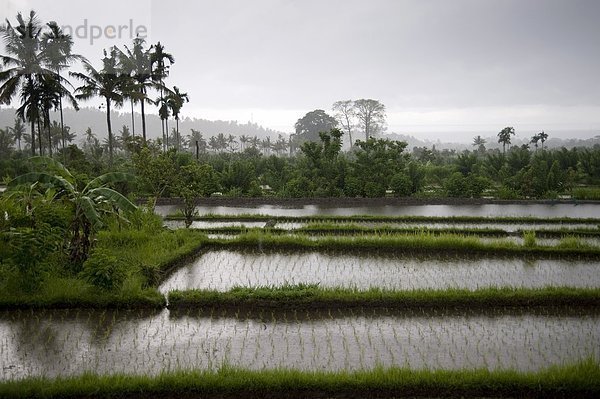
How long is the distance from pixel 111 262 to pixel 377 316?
4474 mm

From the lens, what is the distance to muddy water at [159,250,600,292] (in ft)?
29.0

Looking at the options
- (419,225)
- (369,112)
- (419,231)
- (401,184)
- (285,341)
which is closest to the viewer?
(285,341)

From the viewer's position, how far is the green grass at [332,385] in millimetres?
5020

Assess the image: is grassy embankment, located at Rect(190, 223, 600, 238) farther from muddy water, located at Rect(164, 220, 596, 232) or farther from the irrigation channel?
the irrigation channel

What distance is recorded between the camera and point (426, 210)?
1872 centimetres

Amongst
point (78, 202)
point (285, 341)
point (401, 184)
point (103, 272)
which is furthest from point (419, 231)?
point (401, 184)

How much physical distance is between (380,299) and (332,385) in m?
2.83

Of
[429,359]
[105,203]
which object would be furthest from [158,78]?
[429,359]

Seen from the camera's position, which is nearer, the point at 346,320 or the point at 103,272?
the point at 346,320

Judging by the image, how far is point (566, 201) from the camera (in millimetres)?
20859

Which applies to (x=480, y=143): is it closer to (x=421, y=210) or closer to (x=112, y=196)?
(x=421, y=210)

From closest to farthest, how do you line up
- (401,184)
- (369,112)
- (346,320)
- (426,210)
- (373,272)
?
(346,320) < (373,272) < (426,210) < (401,184) < (369,112)

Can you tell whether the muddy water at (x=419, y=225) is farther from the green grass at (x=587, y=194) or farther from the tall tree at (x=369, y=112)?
the tall tree at (x=369, y=112)

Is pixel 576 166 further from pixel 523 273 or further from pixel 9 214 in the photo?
pixel 9 214
